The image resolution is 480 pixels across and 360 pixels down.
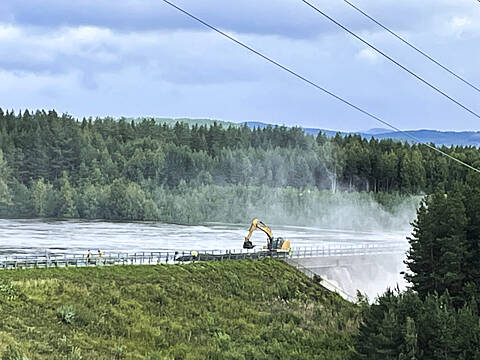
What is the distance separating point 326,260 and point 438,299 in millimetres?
20303

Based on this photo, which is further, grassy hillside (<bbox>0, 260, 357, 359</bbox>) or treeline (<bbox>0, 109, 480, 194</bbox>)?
treeline (<bbox>0, 109, 480, 194</bbox>)

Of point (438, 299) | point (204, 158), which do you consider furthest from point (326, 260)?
point (204, 158)

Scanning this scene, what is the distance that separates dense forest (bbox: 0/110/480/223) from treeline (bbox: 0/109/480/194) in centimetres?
17

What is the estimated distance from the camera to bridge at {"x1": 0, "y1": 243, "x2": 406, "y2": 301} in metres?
54.1

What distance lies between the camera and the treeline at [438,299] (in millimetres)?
35500

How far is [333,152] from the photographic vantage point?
475ft

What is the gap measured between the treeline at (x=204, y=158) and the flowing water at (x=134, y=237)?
17814 millimetres

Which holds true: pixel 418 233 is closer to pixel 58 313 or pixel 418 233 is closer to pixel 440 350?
pixel 440 350

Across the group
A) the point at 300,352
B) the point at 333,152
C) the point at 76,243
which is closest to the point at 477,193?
the point at 300,352

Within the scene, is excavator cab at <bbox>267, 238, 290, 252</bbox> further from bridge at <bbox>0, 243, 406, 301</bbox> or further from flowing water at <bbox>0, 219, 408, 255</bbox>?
flowing water at <bbox>0, 219, 408, 255</bbox>

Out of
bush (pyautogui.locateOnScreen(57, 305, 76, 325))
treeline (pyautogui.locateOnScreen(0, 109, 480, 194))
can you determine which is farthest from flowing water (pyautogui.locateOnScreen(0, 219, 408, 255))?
bush (pyautogui.locateOnScreen(57, 305, 76, 325))

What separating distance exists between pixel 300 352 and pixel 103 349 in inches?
371

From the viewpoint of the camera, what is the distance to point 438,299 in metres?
43.2

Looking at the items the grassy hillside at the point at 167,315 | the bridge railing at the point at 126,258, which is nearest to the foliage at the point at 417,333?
the grassy hillside at the point at 167,315
